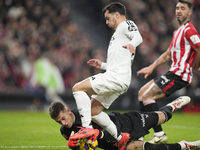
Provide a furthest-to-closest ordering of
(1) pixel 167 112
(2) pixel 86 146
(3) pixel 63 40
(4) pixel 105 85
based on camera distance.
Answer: (3) pixel 63 40 → (1) pixel 167 112 → (4) pixel 105 85 → (2) pixel 86 146

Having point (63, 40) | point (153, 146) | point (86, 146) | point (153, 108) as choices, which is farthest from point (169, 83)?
point (63, 40)

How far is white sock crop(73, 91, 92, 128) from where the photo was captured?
12.9 ft

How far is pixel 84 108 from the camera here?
3.96 metres

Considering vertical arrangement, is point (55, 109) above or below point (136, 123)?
above

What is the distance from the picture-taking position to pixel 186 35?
5.08 metres

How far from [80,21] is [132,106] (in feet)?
18.7

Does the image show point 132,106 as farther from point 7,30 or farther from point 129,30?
point 129,30

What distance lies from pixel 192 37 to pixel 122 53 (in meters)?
1.41

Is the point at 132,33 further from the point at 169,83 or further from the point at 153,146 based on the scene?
the point at 153,146

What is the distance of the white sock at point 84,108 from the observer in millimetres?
3926

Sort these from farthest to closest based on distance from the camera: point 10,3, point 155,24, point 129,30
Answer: point 155,24 < point 10,3 < point 129,30

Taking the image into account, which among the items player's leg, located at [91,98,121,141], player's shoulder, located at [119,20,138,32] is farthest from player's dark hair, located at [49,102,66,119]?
player's shoulder, located at [119,20,138,32]

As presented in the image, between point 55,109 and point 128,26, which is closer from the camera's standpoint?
point 55,109

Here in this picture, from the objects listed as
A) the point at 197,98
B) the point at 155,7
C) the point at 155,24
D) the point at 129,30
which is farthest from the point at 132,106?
the point at 129,30
